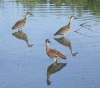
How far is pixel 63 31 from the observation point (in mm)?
18766

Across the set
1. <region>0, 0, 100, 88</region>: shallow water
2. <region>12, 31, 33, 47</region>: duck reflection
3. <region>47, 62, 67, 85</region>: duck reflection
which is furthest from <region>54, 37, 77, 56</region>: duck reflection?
<region>47, 62, 67, 85</region>: duck reflection

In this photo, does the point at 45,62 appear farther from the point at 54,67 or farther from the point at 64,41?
the point at 64,41

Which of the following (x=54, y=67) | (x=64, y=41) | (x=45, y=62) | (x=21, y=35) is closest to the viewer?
(x=54, y=67)

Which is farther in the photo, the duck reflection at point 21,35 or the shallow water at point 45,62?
the duck reflection at point 21,35

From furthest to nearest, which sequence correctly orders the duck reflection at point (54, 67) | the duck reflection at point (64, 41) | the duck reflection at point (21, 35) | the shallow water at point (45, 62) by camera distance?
the duck reflection at point (21, 35)
the duck reflection at point (64, 41)
the duck reflection at point (54, 67)
the shallow water at point (45, 62)

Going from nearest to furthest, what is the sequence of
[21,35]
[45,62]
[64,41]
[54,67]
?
[54,67] < [45,62] < [64,41] < [21,35]

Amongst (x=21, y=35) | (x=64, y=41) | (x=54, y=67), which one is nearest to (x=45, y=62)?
(x=54, y=67)

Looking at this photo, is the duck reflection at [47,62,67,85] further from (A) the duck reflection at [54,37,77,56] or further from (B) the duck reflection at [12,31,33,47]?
(B) the duck reflection at [12,31,33,47]

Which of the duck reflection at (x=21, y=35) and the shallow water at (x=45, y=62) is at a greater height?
the shallow water at (x=45, y=62)

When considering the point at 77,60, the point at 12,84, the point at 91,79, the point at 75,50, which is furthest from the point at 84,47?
the point at 12,84

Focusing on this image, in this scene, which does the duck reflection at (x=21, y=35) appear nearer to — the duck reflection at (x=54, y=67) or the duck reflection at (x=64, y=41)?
the duck reflection at (x=64, y=41)

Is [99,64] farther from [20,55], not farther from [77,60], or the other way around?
[20,55]

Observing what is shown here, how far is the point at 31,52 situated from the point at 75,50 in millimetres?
2617

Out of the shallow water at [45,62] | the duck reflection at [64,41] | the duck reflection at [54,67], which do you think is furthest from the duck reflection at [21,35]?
the duck reflection at [54,67]
